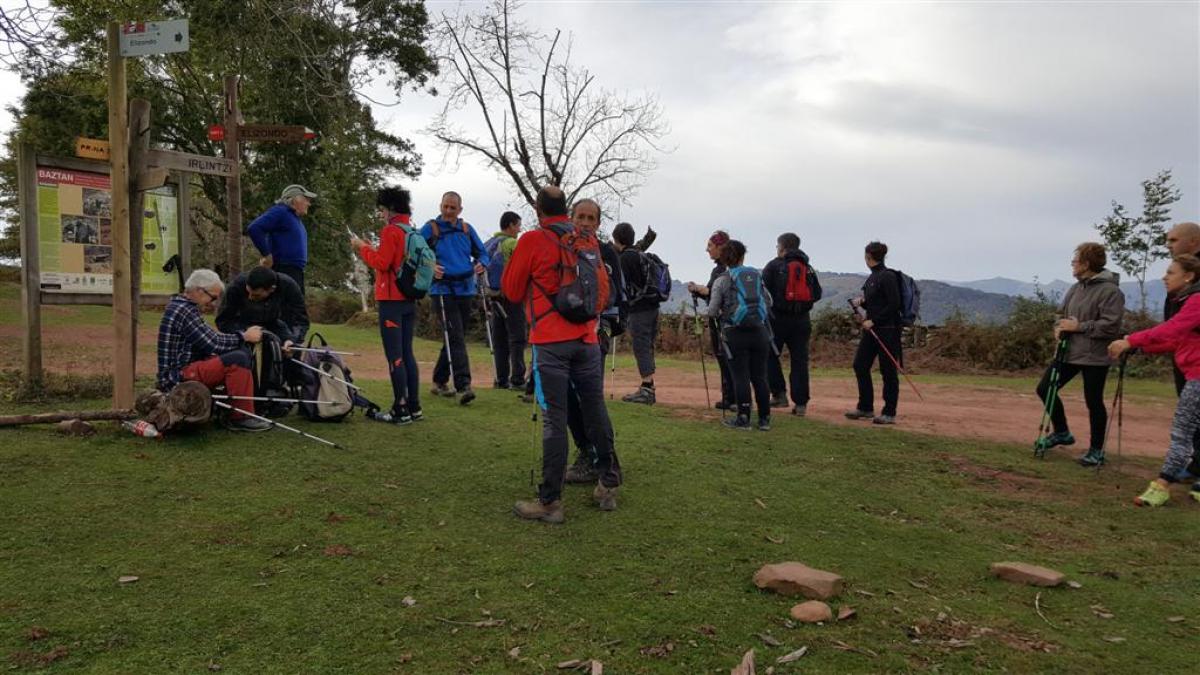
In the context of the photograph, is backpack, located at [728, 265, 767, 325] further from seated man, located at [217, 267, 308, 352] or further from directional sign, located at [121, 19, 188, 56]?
directional sign, located at [121, 19, 188, 56]

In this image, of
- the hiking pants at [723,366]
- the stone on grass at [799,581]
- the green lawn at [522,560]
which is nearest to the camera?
the green lawn at [522,560]

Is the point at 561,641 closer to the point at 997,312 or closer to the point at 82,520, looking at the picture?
the point at 82,520

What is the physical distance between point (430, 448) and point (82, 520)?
→ 8.45 feet

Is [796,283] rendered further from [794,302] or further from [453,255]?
[453,255]

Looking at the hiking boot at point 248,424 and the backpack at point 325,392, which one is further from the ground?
the backpack at point 325,392

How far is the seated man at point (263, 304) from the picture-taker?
20.8 ft

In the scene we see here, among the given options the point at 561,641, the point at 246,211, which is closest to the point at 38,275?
the point at 561,641

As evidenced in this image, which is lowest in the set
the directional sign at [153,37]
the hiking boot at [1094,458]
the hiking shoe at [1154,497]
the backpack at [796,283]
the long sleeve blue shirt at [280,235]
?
the hiking shoe at [1154,497]

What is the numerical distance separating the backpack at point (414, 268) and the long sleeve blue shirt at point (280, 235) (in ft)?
4.28

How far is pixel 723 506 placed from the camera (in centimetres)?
520

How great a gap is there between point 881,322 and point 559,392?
552 cm

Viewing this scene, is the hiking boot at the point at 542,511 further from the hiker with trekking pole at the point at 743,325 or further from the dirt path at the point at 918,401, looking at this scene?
the dirt path at the point at 918,401

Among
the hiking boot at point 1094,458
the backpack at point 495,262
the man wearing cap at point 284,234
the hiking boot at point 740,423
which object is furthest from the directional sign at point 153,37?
the hiking boot at point 1094,458

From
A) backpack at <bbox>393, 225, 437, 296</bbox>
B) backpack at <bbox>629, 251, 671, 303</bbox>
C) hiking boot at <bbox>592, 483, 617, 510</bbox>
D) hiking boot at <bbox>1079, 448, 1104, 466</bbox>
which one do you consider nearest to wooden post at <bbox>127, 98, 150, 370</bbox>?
backpack at <bbox>393, 225, 437, 296</bbox>
